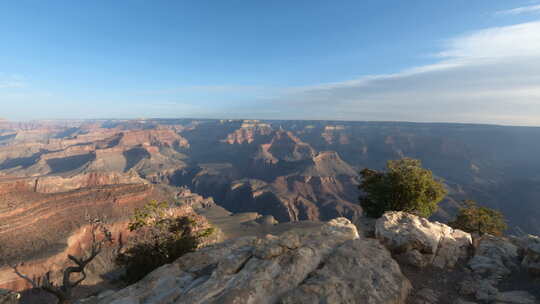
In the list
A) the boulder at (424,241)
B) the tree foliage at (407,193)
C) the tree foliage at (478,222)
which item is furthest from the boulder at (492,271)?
the tree foliage at (478,222)

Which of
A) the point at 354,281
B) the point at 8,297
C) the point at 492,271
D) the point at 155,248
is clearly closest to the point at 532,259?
the point at 492,271

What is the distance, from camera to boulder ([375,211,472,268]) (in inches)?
510

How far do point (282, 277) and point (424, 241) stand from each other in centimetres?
1015

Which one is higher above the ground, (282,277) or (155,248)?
(282,277)

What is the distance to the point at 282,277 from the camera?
9398mm

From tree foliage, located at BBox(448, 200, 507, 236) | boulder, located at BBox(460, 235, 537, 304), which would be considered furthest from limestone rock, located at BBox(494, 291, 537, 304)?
tree foliage, located at BBox(448, 200, 507, 236)

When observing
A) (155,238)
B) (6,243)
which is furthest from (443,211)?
(6,243)

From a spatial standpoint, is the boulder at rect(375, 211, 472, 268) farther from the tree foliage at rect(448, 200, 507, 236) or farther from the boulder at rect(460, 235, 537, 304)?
the tree foliage at rect(448, 200, 507, 236)

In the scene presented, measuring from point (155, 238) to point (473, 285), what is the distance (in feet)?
67.6

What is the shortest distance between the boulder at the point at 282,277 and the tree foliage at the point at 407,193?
11355 millimetres

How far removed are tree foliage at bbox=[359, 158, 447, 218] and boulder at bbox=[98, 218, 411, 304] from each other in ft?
37.3

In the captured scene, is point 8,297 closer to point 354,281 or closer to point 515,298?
point 354,281

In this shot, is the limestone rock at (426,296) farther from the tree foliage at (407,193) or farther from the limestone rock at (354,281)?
the tree foliage at (407,193)

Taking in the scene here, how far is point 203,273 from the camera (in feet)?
37.1
